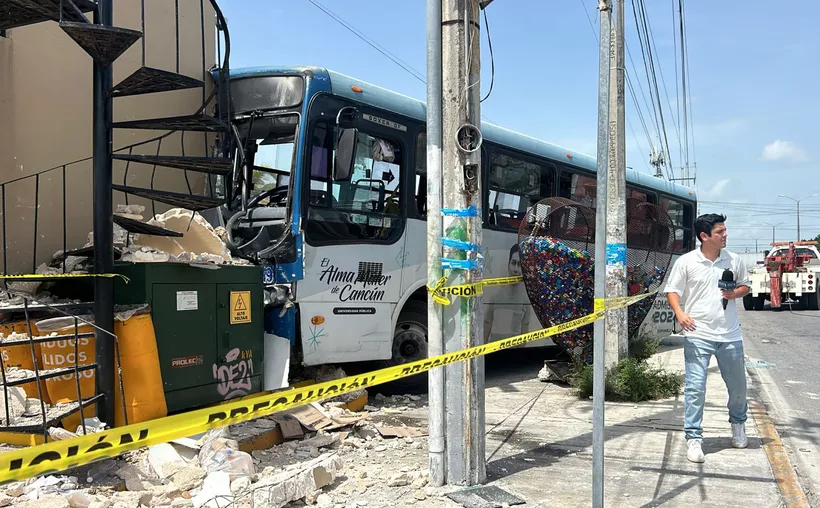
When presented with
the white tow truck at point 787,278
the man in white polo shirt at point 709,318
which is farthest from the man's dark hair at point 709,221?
the white tow truck at point 787,278

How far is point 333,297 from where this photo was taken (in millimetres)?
6457

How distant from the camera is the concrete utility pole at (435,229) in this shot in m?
4.30

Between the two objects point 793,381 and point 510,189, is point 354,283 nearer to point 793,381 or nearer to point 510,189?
point 510,189

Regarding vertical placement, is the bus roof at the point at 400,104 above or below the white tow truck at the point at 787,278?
above

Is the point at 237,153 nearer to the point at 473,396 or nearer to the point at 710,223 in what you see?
the point at 473,396

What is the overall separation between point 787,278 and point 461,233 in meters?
21.9

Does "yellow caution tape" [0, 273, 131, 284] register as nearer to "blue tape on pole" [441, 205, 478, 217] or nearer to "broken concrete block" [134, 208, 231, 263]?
"broken concrete block" [134, 208, 231, 263]

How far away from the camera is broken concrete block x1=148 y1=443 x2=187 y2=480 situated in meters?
4.38

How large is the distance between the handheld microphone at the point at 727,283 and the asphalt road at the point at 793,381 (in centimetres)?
137

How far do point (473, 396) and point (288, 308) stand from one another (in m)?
2.44

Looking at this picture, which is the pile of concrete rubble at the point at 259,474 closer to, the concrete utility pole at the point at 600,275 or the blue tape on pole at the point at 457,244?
the concrete utility pole at the point at 600,275

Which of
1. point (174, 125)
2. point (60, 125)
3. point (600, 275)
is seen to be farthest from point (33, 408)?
point (600, 275)

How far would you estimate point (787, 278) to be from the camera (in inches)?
878

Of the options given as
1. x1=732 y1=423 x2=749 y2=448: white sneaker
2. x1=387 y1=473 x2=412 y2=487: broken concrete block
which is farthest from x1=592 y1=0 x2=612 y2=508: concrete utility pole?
x1=732 y1=423 x2=749 y2=448: white sneaker
